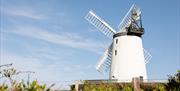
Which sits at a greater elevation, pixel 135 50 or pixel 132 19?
pixel 132 19

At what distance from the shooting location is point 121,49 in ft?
103

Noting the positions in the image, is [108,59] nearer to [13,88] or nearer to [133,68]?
[133,68]

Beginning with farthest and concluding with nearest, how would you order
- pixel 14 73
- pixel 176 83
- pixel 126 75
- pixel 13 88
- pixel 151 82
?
pixel 126 75
pixel 151 82
pixel 176 83
pixel 14 73
pixel 13 88

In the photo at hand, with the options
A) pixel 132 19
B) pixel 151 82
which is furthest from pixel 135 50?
pixel 151 82

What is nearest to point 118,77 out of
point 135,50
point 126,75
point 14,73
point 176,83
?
point 126,75

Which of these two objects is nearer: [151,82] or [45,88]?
[45,88]

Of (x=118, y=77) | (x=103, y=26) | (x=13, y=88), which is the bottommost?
(x=13, y=88)

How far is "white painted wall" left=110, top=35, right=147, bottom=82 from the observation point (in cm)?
3086

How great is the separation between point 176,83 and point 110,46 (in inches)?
713

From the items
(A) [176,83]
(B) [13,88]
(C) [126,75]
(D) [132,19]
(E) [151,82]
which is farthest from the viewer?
(D) [132,19]

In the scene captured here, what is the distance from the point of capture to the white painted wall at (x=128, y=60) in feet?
101

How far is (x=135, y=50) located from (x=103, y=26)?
5.64m

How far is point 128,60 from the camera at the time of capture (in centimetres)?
3102

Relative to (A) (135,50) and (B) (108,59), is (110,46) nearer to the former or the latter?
(B) (108,59)
